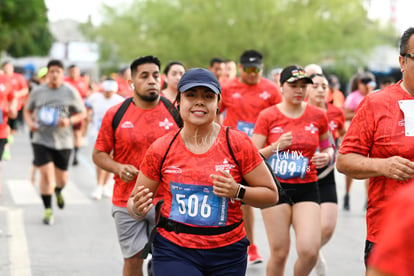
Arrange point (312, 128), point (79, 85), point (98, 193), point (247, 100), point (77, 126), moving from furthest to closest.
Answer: point (79, 85) → point (77, 126) → point (98, 193) → point (247, 100) → point (312, 128)

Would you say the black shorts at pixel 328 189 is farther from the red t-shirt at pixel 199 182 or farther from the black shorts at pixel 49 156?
the black shorts at pixel 49 156

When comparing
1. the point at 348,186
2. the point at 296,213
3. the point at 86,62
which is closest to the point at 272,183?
the point at 296,213

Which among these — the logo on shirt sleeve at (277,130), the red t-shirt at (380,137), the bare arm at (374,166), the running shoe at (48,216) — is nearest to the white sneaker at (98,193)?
Answer: the running shoe at (48,216)

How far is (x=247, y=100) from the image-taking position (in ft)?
28.8

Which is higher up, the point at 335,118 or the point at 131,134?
the point at 131,134

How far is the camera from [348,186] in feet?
38.3

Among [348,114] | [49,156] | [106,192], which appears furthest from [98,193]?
[348,114]

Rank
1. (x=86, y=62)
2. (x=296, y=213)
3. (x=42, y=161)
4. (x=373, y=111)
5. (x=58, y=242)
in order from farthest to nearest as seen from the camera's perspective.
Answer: (x=86, y=62)
(x=42, y=161)
(x=58, y=242)
(x=296, y=213)
(x=373, y=111)

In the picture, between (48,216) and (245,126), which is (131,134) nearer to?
(245,126)

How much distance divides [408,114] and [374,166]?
34 centimetres

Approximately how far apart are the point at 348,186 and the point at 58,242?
4711mm

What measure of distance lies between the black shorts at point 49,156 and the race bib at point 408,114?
22.3 ft

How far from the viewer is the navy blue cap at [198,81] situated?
4172 mm

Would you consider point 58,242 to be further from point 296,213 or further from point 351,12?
point 351,12
